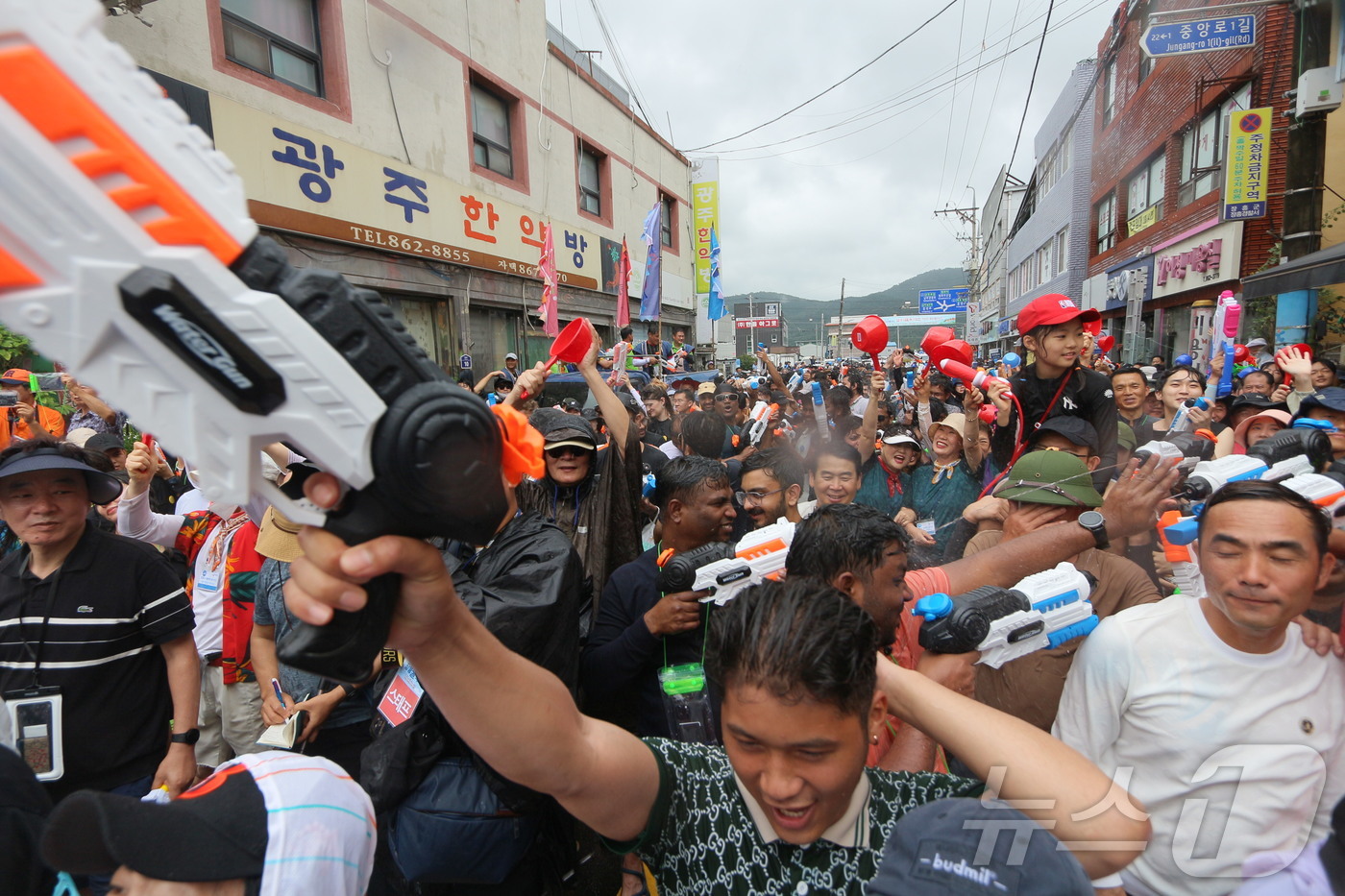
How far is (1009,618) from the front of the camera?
1452 millimetres

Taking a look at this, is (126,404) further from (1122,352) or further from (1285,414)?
(1122,352)

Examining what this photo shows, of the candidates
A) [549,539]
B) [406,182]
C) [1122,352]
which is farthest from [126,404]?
[1122,352]

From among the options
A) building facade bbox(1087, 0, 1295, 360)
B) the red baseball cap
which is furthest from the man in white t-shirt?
building facade bbox(1087, 0, 1295, 360)

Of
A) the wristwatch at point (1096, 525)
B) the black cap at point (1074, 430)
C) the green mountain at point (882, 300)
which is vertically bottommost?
the wristwatch at point (1096, 525)

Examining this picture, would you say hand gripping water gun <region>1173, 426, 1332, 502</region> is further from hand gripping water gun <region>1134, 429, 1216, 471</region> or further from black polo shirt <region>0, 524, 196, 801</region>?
black polo shirt <region>0, 524, 196, 801</region>

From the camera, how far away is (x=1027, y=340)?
3.79m

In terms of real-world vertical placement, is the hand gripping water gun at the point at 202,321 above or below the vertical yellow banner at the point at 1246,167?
below

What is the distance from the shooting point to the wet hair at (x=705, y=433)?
4758mm

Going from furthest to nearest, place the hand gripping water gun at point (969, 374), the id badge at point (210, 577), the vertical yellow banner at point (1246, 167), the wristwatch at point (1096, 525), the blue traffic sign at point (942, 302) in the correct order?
the blue traffic sign at point (942, 302) → the vertical yellow banner at point (1246, 167) → the hand gripping water gun at point (969, 374) → the id badge at point (210, 577) → the wristwatch at point (1096, 525)

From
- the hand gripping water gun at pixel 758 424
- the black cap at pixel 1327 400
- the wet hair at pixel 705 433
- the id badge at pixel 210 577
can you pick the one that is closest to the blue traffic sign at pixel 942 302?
the hand gripping water gun at pixel 758 424

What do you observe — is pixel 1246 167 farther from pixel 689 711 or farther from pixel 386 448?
pixel 386 448

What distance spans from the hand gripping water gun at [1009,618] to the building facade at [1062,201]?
20.9 metres

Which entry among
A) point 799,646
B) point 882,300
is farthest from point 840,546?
point 882,300

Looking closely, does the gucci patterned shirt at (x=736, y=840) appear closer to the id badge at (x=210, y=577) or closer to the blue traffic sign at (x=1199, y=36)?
the id badge at (x=210, y=577)
